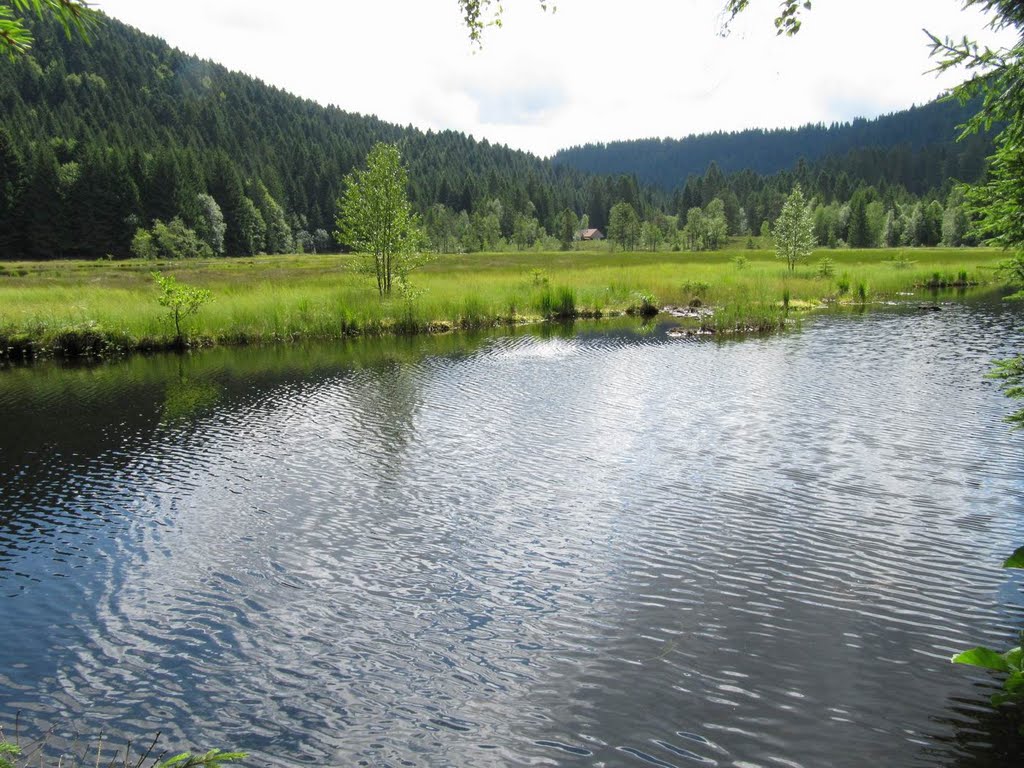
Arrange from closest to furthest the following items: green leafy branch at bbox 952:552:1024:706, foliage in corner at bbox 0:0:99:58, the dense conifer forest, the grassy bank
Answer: foliage in corner at bbox 0:0:99:58
green leafy branch at bbox 952:552:1024:706
the grassy bank
the dense conifer forest

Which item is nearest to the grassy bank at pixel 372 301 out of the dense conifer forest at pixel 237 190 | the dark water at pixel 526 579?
the dark water at pixel 526 579

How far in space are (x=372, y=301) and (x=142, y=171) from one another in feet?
328

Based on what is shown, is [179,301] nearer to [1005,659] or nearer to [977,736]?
[977,736]

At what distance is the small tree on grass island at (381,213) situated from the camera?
134 feet

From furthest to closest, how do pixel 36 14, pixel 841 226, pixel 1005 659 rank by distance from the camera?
pixel 841 226 → pixel 1005 659 → pixel 36 14

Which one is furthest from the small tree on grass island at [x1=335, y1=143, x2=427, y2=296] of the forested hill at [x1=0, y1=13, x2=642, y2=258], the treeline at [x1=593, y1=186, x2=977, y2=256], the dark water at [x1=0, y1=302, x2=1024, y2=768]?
the treeline at [x1=593, y1=186, x2=977, y2=256]

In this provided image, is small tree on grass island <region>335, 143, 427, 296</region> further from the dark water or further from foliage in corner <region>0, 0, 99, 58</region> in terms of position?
foliage in corner <region>0, 0, 99, 58</region>

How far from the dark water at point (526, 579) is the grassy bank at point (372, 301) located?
14.7m

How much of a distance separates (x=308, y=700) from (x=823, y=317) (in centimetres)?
4174

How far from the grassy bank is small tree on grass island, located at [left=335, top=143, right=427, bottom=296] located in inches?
115

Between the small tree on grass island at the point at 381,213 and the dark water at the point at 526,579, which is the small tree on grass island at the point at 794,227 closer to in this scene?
the small tree on grass island at the point at 381,213

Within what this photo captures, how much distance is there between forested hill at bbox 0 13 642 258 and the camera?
10688 cm

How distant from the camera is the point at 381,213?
4109 cm

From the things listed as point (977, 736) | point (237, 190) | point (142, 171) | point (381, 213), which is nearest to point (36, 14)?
point (977, 736)
